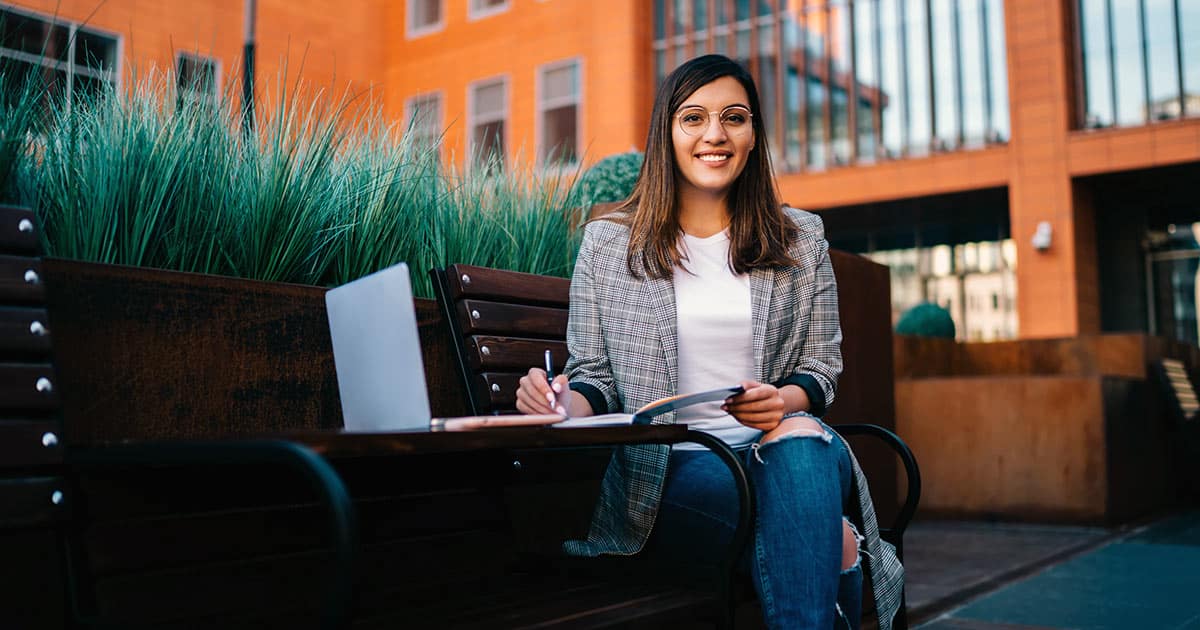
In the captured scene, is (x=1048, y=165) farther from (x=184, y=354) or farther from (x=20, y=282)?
(x=20, y=282)

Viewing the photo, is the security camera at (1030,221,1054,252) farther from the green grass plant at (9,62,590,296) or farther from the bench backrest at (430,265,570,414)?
the bench backrest at (430,265,570,414)

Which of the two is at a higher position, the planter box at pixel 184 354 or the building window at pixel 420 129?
the building window at pixel 420 129

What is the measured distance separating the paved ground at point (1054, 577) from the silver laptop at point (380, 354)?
8.82 ft

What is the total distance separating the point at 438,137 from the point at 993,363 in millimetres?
7732

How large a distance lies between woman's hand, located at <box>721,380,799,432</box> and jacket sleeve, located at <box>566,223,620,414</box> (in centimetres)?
44

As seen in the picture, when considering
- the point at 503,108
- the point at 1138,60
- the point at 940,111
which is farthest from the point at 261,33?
the point at 1138,60

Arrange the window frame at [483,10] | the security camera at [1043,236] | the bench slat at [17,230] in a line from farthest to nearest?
the window frame at [483,10], the security camera at [1043,236], the bench slat at [17,230]

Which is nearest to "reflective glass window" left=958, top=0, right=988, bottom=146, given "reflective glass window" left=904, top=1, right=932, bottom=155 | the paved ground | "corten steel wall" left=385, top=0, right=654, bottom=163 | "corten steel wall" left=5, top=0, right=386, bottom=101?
"reflective glass window" left=904, top=1, right=932, bottom=155

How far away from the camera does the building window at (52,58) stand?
2705 mm

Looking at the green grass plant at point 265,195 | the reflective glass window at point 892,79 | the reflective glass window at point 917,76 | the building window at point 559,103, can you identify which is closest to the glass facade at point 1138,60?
the reflective glass window at point 917,76

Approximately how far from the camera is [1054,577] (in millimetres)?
5016

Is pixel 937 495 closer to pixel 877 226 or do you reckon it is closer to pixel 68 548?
pixel 68 548

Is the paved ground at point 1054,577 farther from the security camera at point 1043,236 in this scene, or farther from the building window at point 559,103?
the building window at point 559,103

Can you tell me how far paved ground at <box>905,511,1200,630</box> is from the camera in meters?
4.00
